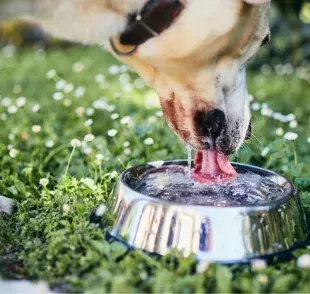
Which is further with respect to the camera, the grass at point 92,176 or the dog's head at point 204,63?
the dog's head at point 204,63

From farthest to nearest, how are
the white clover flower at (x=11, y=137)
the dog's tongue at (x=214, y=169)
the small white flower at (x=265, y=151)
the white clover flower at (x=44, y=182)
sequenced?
the white clover flower at (x=11, y=137) < the small white flower at (x=265, y=151) < the white clover flower at (x=44, y=182) < the dog's tongue at (x=214, y=169)

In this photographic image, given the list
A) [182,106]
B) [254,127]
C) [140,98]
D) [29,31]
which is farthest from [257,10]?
[29,31]

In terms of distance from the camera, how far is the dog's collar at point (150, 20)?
1.92 metres

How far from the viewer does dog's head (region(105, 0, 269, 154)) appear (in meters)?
1.96

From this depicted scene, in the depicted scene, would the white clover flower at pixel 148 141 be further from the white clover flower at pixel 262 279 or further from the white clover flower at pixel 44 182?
the white clover flower at pixel 262 279

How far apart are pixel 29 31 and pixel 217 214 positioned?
18.7 ft

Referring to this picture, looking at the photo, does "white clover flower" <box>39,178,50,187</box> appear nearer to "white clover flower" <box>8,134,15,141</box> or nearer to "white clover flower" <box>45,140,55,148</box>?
"white clover flower" <box>45,140,55,148</box>

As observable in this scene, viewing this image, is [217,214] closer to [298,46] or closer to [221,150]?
[221,150]

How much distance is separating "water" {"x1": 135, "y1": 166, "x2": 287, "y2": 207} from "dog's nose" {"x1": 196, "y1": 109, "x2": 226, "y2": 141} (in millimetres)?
223

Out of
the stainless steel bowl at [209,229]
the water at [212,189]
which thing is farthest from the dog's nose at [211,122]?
the stainless steel bowl at [209,229]

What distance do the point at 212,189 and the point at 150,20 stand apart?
720mm

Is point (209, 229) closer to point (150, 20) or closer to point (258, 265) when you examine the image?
point (258, 265)

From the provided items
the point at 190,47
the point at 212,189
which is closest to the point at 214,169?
the point at 212,189

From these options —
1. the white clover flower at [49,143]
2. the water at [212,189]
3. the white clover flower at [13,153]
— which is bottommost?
the white clover flower at [49,143]
